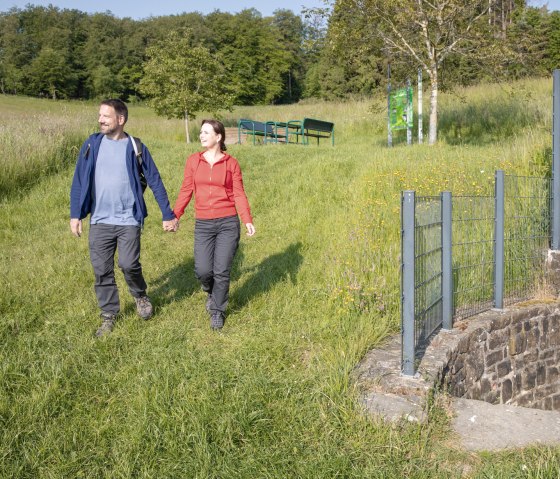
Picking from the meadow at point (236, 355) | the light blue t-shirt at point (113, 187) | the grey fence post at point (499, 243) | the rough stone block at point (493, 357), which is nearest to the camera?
the meadow at point (236, 355)

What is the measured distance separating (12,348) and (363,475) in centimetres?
296

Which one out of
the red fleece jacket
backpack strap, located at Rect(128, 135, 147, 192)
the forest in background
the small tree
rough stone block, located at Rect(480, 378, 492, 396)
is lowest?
rough stone block, located at Rect(480, 378, 492, 396)

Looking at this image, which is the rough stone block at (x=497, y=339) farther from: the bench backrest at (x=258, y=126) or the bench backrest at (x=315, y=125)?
the bench backrest at (x=258, y=126)

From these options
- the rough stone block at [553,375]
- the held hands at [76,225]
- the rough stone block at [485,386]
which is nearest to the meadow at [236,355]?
the held hands at [76,225]

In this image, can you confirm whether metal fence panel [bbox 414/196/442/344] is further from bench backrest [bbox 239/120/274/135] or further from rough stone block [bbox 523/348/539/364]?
bench backrest [bbox 239/120/274/135]

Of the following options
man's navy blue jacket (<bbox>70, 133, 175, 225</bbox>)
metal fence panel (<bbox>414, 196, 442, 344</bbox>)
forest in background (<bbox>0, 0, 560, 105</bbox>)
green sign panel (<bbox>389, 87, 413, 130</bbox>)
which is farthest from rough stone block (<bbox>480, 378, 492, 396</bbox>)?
forest in background (<bbox>0, 0, 560, 105</bbox>)

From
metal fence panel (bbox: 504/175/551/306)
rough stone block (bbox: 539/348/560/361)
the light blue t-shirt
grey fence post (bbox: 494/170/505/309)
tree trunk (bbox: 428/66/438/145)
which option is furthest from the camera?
tree trunk (bbox: 428/66/438/145)

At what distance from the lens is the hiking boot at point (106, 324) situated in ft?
15.3

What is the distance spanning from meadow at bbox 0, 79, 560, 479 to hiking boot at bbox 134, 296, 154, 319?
8cm

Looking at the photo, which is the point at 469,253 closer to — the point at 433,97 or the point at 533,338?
the point at 533,338

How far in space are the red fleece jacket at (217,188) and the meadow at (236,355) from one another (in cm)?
101

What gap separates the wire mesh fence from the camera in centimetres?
408

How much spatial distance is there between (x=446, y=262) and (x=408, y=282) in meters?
1.13

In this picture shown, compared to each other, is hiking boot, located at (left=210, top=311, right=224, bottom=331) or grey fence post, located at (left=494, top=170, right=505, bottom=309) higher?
grey fence post, located at (left=494, top=170, right=505, bottom=309)
